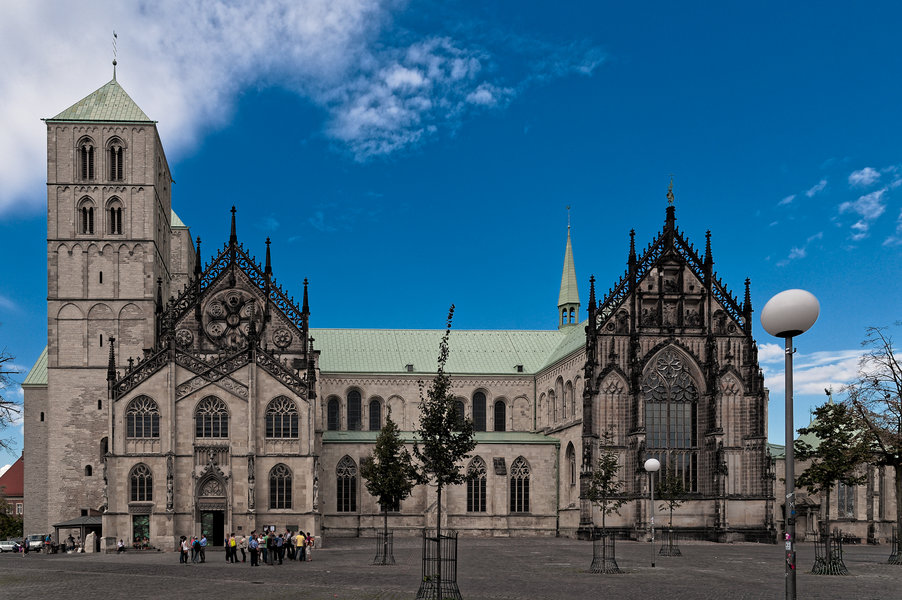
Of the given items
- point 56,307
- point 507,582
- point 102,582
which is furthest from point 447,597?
point 56,307

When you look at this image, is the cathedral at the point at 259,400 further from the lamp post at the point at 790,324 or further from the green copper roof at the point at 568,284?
the lamp post at the point at 790,324

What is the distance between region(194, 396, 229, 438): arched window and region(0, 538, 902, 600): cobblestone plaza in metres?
11.2

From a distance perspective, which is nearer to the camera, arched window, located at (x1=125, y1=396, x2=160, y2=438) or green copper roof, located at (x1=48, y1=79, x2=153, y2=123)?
arched window, located at (x1=125, y1=396, x2=160, y2=438)

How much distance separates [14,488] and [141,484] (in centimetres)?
7448

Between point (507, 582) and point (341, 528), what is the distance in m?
42.0

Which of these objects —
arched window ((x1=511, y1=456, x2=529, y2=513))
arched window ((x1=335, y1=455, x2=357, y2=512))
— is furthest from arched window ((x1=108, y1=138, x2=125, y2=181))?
arched window ((x1=511, y1=456, x2=529, y2=513))

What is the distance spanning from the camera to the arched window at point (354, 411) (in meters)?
81.8

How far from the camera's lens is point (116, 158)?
73.6 metres

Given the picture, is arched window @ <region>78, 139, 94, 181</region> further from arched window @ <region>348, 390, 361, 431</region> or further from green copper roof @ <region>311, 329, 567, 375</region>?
arched window @ <region>348, 390, 361, 431</region>

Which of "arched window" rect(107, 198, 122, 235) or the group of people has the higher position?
"arched window" rect(107, 198, 122, 235)

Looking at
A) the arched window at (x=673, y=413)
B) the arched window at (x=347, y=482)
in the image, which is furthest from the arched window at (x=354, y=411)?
the arched window at (x=673, y=413)

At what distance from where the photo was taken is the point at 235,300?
70000 mm

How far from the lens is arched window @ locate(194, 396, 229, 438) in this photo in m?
64.8

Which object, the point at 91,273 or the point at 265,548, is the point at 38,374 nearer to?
the point at 91,273
